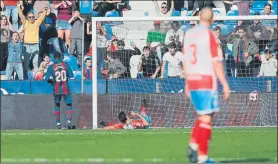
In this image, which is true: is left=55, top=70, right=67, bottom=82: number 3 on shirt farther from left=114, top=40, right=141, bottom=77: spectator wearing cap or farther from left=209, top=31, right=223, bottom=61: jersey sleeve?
left=209, top=31, right=223, bottom=61: jersey sleeve

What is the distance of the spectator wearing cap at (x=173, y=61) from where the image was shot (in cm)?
2297

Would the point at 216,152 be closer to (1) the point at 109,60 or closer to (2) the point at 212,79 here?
(2) the point at 212,79

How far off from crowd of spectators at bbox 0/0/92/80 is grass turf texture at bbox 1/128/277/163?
19.1 ft

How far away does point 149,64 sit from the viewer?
76.6 feet

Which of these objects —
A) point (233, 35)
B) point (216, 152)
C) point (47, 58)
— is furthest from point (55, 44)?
point (216, 152)

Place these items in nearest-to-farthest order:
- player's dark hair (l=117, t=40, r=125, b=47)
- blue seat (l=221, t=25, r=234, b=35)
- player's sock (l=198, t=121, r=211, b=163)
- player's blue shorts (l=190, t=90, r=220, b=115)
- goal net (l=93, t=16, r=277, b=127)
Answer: player's sock (l=198, t=121, r=211, b=163), player's blue shorts (l=190, t=90, r=220, b=115), goal net (l=93, t=16, r=277, b=127), blue seat (l=221, t=25, r=234, b=35), player's dark hair (l=117, t=40, r=125, b=47)

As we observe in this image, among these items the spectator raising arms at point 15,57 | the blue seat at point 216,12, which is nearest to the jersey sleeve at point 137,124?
the spectator raising arms at point 15,57

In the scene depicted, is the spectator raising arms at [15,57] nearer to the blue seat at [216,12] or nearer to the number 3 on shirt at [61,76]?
the number 3 on shirt at [61,76]

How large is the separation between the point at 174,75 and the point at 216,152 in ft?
30.0

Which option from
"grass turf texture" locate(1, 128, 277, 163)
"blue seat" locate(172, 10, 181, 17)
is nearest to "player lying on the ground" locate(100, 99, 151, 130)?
"grass turf texture" locate(1, 128, 277, 163)

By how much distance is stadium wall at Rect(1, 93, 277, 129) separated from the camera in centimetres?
2226

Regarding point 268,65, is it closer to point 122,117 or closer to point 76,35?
point 122,117

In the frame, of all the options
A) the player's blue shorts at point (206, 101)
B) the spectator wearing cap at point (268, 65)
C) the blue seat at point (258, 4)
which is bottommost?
the spectator wearing cap at point (268, 65)

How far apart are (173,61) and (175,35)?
2.13 feet
